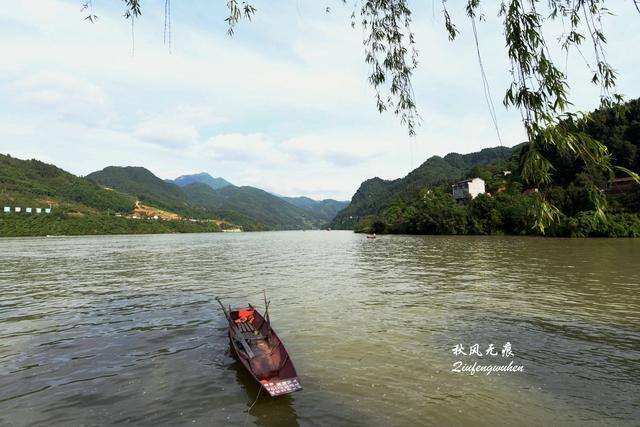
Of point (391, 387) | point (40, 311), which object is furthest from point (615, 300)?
point (40, 311)

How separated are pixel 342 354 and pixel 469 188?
136495 mm

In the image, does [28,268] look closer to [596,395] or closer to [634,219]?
[596,395]

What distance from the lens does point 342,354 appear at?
1354cm

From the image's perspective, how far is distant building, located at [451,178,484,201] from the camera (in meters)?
138

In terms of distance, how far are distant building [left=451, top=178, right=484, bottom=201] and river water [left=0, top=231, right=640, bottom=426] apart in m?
115

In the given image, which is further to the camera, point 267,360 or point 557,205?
point 557,205

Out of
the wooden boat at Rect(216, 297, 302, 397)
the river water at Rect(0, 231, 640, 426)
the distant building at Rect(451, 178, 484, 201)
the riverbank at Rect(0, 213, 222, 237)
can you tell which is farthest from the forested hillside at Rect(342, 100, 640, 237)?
the riverbank at Rect(0, 213, 222, 237)

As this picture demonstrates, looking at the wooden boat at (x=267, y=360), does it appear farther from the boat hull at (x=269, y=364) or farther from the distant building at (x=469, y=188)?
the distant building at (x=469, y=188)

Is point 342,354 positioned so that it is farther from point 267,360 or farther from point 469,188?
point 469,188

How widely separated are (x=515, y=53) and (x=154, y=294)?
2644cm

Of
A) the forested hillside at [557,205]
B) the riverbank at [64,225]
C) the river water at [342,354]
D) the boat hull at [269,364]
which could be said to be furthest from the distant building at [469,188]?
the riverbank at [64,225]

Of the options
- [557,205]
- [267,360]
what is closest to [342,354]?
[267,360]

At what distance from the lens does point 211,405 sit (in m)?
10.0

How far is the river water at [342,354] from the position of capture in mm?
9484
